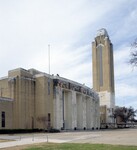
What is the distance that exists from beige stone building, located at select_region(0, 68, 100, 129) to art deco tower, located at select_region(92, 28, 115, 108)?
2234 inches

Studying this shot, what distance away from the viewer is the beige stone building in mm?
77875

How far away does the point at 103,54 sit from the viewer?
515 feet

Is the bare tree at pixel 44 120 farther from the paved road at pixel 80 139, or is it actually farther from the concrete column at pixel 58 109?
the paved road at pixel 80 139

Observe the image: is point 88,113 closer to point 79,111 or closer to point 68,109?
point 79,111

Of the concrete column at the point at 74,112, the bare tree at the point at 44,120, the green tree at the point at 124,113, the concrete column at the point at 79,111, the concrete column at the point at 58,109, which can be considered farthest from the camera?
the green tree at the point at 124,113

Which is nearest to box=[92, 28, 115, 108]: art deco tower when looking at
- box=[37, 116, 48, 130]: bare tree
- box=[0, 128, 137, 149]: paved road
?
box=[37, 116, 48, 130]: bare tree

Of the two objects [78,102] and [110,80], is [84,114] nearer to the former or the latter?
[78,102]

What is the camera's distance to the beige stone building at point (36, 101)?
77.9 m

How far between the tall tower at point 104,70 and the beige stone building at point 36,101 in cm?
5662

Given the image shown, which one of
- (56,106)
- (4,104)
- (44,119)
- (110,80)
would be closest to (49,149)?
(4,104)

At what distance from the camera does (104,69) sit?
509 feet

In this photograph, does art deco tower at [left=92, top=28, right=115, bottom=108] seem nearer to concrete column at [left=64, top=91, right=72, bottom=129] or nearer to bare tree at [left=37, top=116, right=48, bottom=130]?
concrete column at [left=64, top=91, right=72, bottom=129]

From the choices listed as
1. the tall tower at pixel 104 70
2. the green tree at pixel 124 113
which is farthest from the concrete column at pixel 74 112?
the tall tower at pixel 104 70

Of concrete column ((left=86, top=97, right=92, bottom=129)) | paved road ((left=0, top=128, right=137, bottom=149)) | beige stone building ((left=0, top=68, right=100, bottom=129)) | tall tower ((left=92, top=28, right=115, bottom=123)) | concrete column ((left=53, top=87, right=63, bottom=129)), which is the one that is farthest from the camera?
tall tower ((left=92, top=28, right=115, bottom=123))
